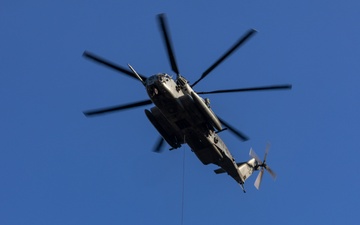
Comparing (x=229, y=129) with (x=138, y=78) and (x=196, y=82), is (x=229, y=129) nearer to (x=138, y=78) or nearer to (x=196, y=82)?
(x=196, y=82)

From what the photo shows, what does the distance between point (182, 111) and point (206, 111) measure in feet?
4.13

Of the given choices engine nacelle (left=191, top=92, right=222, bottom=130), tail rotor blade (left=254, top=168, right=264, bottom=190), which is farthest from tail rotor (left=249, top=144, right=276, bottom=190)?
engine nacelle (left=191, top=92, right=222, bottom=130)

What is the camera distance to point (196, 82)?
2623cm

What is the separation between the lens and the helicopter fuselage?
82.6 ft

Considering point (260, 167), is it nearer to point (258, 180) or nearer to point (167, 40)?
point (258, 180)

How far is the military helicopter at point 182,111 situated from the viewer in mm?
24875

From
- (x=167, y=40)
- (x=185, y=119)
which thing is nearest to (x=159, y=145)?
(x=185, y=119)

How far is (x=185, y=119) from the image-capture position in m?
26.3

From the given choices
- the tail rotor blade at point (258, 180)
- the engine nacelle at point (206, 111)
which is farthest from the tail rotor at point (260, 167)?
the engine nacelle at point (206, 111)

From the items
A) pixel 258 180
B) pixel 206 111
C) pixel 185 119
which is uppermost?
pixel 258 180

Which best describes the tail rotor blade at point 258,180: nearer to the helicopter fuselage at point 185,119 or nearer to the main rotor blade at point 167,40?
the helicopter fuselage at point 185,119

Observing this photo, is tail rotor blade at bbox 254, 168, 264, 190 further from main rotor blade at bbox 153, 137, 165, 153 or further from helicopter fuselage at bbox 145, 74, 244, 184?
main rotor blade at bbox 153, 137, 165, 153

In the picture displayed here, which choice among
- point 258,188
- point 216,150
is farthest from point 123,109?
point 258,188

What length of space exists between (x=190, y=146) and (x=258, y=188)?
8430 mm
